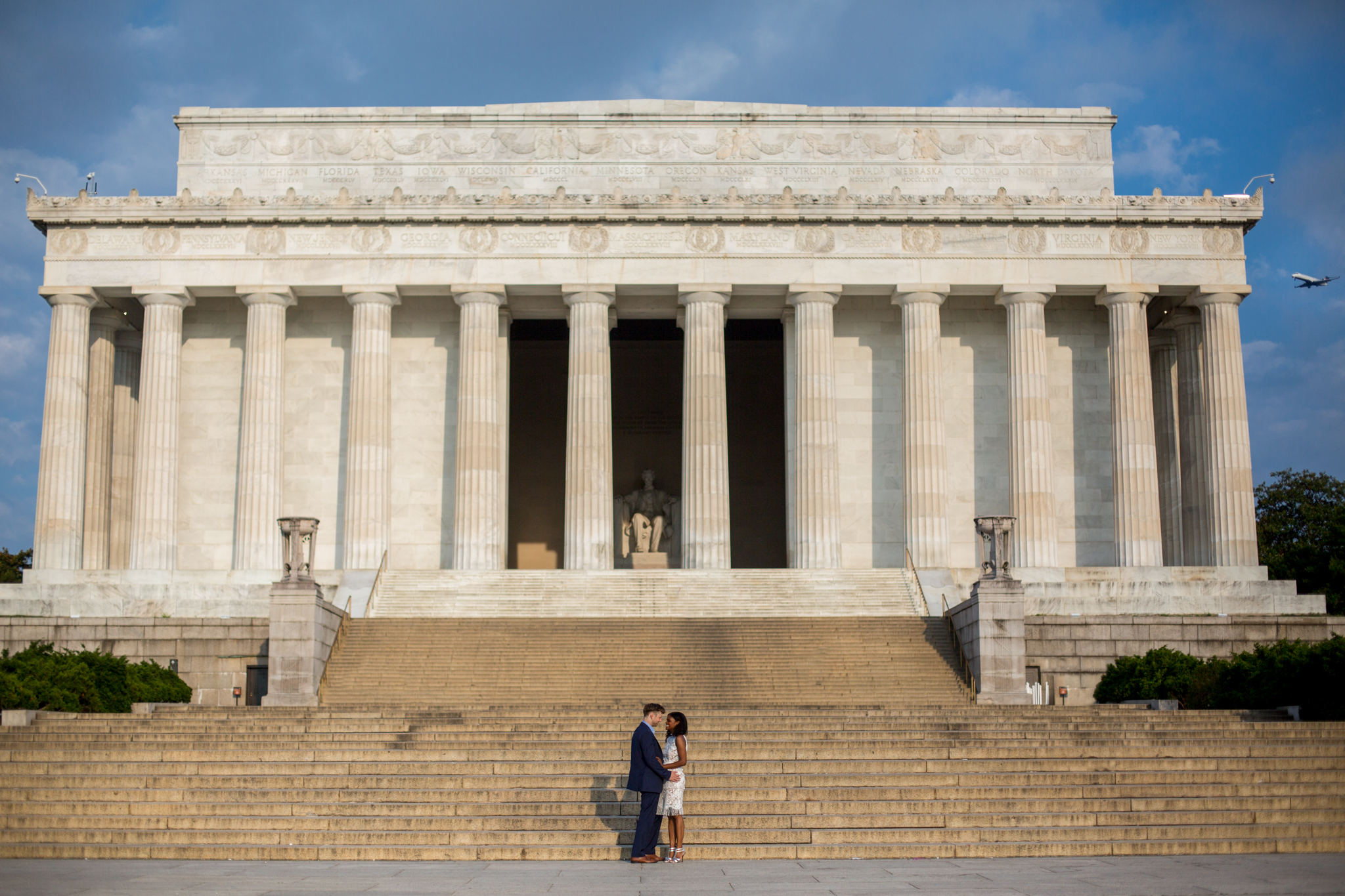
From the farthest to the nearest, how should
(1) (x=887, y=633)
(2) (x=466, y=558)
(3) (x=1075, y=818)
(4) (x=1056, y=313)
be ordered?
(4) (x=1056, y=313) → (2) (x=466, y=558) → (1) (x=887, y=633) → (3) (x=1075, y=818)

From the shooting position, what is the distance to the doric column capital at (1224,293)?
146ft

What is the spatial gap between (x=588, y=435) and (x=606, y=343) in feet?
10.7

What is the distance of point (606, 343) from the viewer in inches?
1764

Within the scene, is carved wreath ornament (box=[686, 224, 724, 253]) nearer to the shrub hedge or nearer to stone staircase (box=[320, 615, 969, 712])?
stone staircase (box=[320, 615, 969, 712])

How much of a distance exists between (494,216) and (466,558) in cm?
1130

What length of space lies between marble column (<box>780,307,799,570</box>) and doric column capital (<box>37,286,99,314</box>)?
2339 centimetres

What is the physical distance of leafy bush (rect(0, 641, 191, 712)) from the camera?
2617 cm

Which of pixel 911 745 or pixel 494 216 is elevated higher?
pixel 494 216

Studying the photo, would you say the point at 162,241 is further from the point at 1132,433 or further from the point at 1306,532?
the point at 1306,532

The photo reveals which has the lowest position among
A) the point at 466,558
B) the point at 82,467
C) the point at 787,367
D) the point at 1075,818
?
the point at 1075,818

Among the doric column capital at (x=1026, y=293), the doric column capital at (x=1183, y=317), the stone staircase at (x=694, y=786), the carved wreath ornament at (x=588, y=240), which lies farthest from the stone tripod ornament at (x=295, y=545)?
the doric column capital at (x=1183, y=317)

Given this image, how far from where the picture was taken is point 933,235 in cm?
4488

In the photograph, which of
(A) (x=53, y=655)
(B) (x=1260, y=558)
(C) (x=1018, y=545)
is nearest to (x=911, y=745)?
(A) (x=53, y=655)

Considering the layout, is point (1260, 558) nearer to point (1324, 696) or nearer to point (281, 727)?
point (1324, 696)
